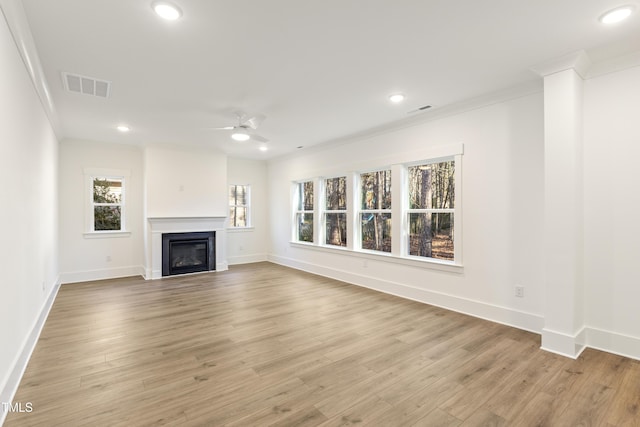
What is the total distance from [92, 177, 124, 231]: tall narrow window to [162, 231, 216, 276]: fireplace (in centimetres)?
110

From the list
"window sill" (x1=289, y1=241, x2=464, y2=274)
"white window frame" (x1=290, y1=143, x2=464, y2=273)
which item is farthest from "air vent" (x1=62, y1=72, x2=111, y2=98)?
"window sill" (x1=289, y1=241, x2=464, y2=274)

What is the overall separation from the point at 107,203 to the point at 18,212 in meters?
4.08

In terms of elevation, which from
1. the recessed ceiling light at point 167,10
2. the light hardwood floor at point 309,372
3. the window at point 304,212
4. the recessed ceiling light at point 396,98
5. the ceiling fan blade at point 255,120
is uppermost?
the recessed ceiling light at point 396,98

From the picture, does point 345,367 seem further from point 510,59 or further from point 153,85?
point 153,85

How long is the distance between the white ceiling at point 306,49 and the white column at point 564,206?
277 millimetres

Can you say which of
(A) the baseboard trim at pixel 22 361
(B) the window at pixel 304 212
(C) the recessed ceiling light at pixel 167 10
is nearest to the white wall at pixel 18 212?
(A) the baseboard trim at pixel 22 361

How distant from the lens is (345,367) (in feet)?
8.43

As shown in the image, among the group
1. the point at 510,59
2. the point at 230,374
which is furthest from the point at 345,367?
the point at 510,59

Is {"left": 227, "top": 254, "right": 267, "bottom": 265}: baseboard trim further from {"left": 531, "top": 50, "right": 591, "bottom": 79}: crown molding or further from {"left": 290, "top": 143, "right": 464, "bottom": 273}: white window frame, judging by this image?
{"left": 531, "top": 50, "right": 591, "bottom": 79}: crown molding

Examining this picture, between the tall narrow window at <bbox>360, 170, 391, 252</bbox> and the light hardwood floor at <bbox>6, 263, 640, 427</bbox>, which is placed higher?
the tall narrow window at <bbox>360, 170, 391, 252</bbox>

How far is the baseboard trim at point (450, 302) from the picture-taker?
3.37m

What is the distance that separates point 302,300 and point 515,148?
11.0 ft

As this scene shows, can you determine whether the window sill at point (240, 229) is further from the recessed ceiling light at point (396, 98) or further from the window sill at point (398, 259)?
the recessed ceiling light at point (396, 98)

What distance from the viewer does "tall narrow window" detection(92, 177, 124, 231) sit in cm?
612
